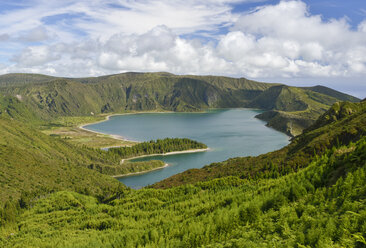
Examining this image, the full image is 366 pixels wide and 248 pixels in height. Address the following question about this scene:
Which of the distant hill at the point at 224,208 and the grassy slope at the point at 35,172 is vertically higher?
the distant hill at the point at 224,208

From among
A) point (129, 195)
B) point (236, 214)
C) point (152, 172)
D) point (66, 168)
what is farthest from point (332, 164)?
point (66, 168)

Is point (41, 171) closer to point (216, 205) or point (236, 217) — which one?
point (216, 205)

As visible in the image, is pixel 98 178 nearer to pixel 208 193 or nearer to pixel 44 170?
pixel 44 170

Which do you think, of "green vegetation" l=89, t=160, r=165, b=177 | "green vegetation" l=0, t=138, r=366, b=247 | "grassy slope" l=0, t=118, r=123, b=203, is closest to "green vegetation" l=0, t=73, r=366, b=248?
"green vegetation" l=0, t=138, r=366, b=247

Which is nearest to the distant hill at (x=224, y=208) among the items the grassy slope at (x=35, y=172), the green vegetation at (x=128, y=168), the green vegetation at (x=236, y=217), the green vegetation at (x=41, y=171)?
the green vegetation at (x=236, y=217)

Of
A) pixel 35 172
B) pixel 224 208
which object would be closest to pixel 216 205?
pixel 224 208

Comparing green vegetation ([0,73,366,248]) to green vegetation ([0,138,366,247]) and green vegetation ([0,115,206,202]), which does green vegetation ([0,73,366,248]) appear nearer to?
green vegetation ([0,138,366,247])

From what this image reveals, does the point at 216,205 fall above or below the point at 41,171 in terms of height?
above

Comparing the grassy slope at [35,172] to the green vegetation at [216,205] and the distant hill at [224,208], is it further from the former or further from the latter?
the distant hill at [224,208]
